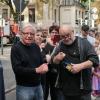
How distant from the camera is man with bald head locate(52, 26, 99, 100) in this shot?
7219 millimetres

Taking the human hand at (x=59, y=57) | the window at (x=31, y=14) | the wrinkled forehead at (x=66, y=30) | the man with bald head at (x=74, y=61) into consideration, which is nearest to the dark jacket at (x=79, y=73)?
the man with bald head at (x=74, y=61)

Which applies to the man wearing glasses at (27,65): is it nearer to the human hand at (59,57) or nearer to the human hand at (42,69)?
the human hand at (42,69)

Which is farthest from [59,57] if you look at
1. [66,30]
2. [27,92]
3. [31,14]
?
[31,14]

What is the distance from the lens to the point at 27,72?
7066mm

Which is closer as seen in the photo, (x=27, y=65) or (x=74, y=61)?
(x=27, y=65)

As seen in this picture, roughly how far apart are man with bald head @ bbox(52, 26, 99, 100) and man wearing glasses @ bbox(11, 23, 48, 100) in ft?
1.07

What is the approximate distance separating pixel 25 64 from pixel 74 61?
69 centimetres

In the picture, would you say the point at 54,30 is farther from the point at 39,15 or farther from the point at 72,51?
the point at 39,15

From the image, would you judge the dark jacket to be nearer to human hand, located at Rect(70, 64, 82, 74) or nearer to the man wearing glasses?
human hand, located at Rect(70, 64, 82, 74)

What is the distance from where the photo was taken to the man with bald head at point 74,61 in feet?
23.7

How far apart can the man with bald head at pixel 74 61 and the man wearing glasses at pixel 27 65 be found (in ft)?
1.07

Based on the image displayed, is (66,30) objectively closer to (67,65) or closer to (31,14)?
(67,65)

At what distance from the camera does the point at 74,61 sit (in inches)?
286

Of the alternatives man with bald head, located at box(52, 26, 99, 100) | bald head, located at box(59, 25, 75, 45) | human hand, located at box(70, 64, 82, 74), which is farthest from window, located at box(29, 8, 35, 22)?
human hand, located at box(70, 64, 82, 74)
